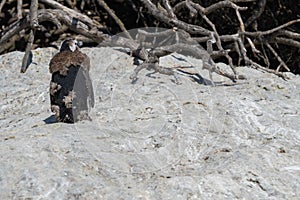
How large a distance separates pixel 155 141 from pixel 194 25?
1.57m

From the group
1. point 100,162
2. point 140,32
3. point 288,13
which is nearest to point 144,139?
A: point 100,162

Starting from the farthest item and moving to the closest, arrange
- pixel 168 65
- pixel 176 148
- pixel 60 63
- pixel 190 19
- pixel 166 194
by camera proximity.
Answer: pixel 190 19
pixel 168 65
pixel 60 63
pixel 176 148
pixel 166 194

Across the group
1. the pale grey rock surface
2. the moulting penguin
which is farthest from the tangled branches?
the moulting penguin

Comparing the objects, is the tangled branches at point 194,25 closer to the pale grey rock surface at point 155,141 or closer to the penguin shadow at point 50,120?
the pale grey rock surface at point 155,141

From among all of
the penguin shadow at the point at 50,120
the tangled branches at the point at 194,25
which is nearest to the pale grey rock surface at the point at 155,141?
the penguin shadow at the point at 50,120

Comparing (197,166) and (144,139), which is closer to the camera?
(197,166)

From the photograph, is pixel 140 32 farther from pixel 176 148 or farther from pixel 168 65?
pixel 176 148

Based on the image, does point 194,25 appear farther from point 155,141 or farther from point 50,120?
point 155,141

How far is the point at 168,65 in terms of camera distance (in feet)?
12.9

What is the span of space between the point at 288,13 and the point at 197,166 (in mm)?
2672

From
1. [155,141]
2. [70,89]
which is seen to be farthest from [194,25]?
[155,141]

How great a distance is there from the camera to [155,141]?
273cm

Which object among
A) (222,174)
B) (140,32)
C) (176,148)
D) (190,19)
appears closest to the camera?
(222,174)

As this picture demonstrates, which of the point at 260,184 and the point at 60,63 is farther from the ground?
the point at 60,63
